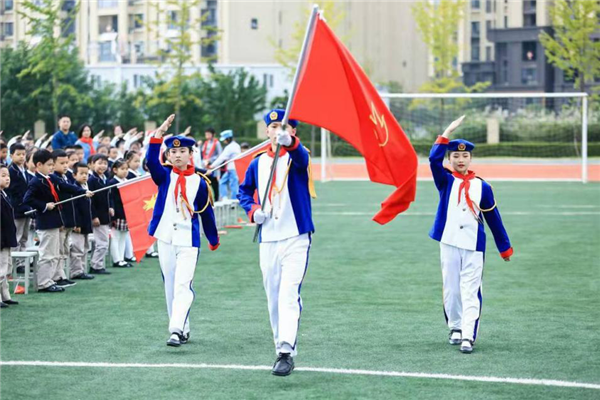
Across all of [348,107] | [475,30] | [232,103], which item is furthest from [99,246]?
[475,30]

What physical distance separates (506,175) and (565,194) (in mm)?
8968

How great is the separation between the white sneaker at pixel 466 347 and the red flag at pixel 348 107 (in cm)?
161

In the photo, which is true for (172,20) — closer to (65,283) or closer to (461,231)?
(65,283)

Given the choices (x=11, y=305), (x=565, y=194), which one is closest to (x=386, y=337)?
(x=11, y=305)

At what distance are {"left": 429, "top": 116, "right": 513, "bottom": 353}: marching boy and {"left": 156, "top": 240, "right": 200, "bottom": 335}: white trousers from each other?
2.17 m

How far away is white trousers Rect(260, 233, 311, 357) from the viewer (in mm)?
8039

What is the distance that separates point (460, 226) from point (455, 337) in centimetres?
97

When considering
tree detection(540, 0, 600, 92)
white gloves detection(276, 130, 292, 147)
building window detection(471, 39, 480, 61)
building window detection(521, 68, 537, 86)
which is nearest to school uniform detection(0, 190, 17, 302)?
white gloves detection(276, 130, 292, 147)

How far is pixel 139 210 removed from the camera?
13.1 metres

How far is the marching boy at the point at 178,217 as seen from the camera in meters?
9.04

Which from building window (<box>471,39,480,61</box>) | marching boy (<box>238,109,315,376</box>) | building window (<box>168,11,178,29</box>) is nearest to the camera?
marching boy (<box>238,109,315,376</box>)

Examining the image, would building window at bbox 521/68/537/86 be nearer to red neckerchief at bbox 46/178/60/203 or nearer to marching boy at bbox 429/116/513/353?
red neckerchief at bbox 46/178/60/203

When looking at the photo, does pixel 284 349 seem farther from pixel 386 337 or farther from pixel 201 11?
pixel 201 11

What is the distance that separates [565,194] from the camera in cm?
2778
